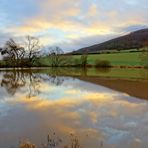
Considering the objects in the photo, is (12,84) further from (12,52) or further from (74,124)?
(12,52)

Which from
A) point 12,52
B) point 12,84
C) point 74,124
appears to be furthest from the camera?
point 12,52

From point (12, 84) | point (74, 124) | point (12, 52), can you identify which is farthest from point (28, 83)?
point (12, 52)

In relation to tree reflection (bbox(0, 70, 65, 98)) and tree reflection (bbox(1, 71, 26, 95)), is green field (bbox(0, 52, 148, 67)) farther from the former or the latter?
tree reflection (bbox(1, 71, 26, 95))

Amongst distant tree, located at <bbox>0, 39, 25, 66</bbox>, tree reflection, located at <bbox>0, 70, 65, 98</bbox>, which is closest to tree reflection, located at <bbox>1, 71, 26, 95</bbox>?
tree reflection, located at <bbox>0, 70, 65, 98</bbox>

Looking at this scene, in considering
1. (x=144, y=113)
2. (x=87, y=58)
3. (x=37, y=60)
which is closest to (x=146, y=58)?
(x=87, y=58)

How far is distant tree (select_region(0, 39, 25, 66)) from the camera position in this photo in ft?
261

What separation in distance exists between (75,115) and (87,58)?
251 ft

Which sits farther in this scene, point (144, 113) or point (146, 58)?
point (146, 58)

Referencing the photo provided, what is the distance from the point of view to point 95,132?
9.45m

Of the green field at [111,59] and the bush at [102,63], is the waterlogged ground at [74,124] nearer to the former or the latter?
the bush at [102,63]

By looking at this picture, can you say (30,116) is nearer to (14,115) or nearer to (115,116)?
(14,115)

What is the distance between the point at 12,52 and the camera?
80000mm

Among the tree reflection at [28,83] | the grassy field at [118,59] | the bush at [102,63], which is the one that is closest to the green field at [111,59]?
the grassy field at [118,59]

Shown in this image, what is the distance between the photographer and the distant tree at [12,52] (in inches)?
3127
